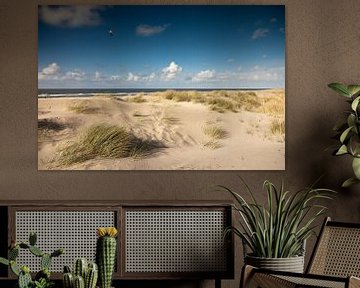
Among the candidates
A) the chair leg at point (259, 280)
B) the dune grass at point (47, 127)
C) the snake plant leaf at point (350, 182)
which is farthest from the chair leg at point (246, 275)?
the dune grass at point (47, 127)

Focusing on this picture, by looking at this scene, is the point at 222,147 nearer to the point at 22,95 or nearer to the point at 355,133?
the point at 355,133

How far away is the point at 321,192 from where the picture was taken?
5.86 meters

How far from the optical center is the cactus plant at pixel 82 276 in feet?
12.5

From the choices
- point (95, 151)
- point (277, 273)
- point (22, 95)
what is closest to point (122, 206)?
point (95, 151)

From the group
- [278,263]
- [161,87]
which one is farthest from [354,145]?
[161,87]

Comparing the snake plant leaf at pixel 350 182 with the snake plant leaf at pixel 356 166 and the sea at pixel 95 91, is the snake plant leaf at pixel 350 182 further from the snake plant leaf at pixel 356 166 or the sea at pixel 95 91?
the sea at pixel 95 91

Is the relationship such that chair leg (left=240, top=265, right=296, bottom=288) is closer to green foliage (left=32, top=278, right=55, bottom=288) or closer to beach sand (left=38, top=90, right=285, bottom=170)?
green foliage (left=32, top=278, right=55, bottom=288)

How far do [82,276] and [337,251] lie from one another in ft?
5.36

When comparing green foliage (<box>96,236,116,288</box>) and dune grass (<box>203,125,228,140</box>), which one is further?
dune grass (<box>203,125,228,140</box>)

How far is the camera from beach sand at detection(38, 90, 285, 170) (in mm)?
5820

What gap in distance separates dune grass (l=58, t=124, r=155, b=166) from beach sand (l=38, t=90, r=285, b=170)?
0.03 m

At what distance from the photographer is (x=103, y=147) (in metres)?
5.81

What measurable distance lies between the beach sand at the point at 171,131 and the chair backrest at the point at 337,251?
1.20m

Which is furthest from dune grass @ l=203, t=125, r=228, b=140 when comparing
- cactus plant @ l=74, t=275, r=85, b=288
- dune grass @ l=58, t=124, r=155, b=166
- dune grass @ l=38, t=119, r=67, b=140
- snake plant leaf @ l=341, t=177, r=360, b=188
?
cactus plant @ l=74, t=275, r=85, b=288
